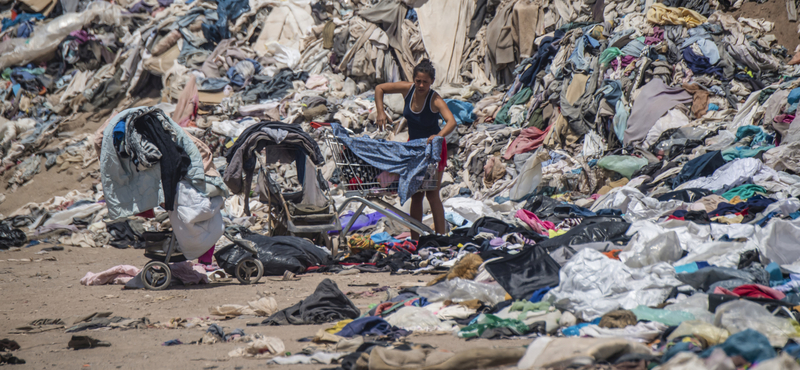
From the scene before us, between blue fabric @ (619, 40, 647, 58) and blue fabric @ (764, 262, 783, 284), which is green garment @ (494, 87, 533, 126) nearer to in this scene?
blue fabric @ (619, 40, 647, 58)

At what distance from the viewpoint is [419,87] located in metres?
6.03

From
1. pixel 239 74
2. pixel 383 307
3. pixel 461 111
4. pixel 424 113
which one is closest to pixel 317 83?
pixel 239 74

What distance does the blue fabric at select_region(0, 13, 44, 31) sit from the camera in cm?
1767

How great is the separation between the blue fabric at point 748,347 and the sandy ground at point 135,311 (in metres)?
0.86

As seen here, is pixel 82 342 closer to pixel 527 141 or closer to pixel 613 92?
pixel 527 141

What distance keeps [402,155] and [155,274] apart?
240cm

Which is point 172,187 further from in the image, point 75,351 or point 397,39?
point 397,39

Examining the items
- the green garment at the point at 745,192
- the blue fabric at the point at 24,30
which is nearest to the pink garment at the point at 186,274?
the green garment at the point at 745,192

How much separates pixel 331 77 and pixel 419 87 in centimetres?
763

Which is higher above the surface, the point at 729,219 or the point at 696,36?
the point at 696,36

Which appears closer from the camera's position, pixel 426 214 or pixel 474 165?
pixel 426 214

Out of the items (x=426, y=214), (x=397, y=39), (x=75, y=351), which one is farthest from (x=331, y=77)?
(x=75, y=351)

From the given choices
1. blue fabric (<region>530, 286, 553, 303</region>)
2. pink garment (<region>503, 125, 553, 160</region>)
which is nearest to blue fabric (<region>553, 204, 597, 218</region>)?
pink garment (<region>503, 125, 553, 160</region>)

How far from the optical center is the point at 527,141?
31.8ft
